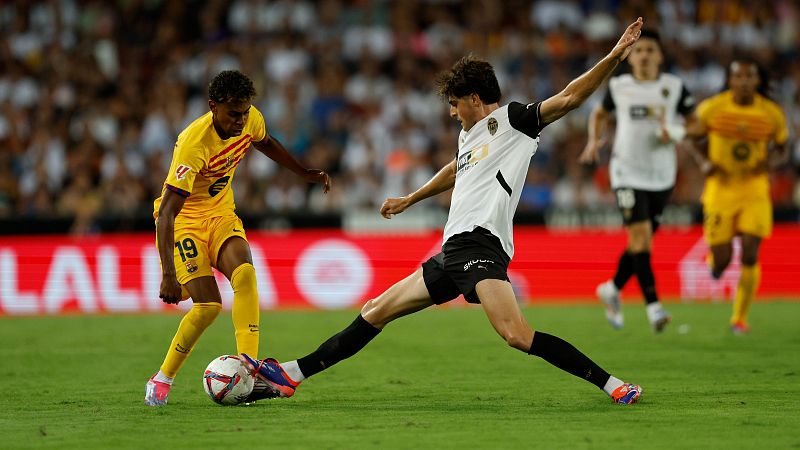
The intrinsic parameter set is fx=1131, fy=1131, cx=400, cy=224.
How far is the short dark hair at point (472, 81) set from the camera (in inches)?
295

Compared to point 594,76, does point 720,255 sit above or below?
below

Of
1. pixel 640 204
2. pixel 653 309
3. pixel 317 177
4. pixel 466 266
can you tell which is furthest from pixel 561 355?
pixel 640 204

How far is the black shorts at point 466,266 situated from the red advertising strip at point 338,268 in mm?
8748

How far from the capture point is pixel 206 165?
7.95 meters

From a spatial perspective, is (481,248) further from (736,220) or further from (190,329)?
(736,220)

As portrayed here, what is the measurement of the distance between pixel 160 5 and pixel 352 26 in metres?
3.87

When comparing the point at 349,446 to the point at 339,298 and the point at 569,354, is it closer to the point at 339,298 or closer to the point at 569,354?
the point at 569,354

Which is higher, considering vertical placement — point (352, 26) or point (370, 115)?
Result: point (352, 26)

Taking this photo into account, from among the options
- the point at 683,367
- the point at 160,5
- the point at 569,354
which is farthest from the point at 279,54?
the point at 569,354

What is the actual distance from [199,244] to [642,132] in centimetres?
571

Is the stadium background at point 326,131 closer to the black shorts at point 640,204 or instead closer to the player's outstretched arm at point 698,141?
the player's outstretched arm at point 698,141

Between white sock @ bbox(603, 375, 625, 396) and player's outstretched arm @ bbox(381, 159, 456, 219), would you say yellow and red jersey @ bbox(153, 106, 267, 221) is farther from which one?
white sock @ bbox(603, 375, 625, 396)

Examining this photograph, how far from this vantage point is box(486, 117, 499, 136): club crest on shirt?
24.8 feet

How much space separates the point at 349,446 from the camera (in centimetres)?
612
